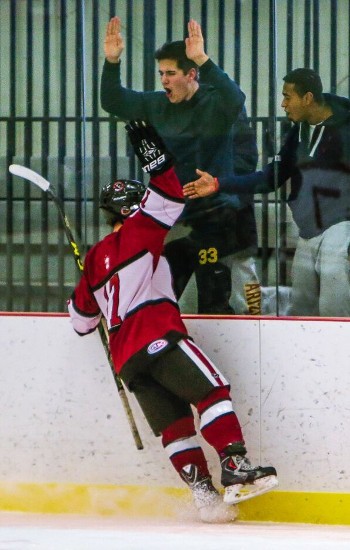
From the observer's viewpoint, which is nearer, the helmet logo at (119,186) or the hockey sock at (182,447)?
the hockey sock at (182,447)

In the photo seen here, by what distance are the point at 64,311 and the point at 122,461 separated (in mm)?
623

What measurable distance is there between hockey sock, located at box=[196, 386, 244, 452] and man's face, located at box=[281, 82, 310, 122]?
3.49 ft

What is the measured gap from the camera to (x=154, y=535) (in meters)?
4.62

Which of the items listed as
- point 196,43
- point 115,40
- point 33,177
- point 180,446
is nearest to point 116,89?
point 115,40

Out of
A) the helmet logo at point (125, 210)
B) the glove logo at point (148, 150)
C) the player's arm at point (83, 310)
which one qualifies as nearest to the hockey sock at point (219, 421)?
the player's arm at point (83, 310)

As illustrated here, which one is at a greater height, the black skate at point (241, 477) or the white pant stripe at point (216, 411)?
the white pant stripe at point (216, 411)

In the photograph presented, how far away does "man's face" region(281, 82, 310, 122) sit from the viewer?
5.04 meters

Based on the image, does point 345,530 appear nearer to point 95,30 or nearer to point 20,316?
point 20,316

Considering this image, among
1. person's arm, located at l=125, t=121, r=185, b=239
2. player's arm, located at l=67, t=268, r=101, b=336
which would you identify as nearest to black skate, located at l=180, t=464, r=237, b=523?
player's arm, located at l=67, t=268, r=101, b=336

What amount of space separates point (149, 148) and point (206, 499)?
1261mm

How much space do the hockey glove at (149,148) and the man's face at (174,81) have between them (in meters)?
0.40

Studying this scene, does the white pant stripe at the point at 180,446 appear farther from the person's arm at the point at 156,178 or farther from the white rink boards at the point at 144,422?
the person's arm at the point at 156,178

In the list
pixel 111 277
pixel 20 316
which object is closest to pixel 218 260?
pixel 111 277

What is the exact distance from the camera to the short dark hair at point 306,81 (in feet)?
16.4
